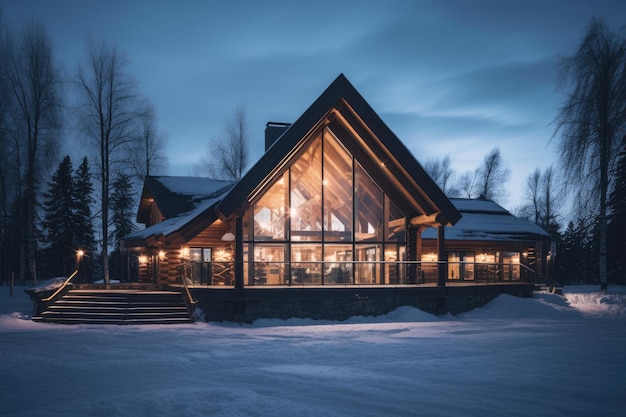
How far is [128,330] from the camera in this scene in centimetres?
1368

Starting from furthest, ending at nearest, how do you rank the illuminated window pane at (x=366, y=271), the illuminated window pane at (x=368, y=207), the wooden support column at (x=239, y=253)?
the illuminated window pane at (x=368, y=207) → the illuminated window pane at (x=366, y=271) → the wooden support column at (x=239, y=253)

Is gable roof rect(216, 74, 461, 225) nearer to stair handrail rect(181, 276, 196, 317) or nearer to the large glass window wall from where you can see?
the large glass window wall

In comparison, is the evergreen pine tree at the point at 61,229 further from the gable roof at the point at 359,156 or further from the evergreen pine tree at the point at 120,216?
the gable roof at the point at 359,156

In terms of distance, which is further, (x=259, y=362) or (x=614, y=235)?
(x=614, y=235)

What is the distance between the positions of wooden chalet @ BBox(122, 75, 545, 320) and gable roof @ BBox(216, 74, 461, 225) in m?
0.04

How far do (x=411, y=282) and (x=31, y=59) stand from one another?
27287mm

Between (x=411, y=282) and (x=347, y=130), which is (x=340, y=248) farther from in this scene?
(x=347, y=130)

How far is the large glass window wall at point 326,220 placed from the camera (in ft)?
58.5

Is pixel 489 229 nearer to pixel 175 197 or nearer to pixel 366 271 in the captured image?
pixel 366 271

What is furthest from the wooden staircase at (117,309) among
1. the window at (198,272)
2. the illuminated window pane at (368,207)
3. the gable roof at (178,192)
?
the gable roof at (178,192)

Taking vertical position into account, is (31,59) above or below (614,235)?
above

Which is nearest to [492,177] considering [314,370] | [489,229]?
[489,229]

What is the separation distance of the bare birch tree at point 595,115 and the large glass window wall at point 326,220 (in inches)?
494

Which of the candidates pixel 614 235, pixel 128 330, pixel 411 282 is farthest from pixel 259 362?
pixel 614 235
